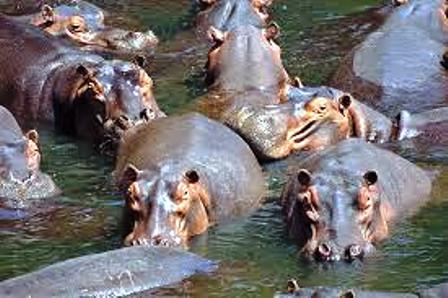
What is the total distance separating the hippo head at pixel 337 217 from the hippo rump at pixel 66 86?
2.42 meters

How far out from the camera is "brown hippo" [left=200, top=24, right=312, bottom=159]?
11242mm

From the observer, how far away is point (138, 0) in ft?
58.8

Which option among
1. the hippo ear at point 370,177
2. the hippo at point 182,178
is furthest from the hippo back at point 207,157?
the hippo ear at point 370,177

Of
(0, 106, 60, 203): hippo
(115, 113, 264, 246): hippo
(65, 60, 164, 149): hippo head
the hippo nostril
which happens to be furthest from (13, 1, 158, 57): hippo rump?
the hippo nostril

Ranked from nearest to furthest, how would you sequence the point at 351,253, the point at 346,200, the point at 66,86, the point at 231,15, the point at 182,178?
the point at 351,253
the point at 346,200
the point at 182,178
the point at 66,86
the point at 231,15

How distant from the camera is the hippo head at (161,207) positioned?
8.91 m

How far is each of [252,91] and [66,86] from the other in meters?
1.56

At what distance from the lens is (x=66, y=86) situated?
1245 cm

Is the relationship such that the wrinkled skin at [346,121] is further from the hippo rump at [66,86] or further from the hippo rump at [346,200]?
the hippo rump at [346,200]

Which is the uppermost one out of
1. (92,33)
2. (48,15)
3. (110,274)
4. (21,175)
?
(110,274)

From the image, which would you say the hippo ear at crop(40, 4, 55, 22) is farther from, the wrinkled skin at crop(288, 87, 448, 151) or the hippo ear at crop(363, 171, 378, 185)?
the hippo ear at crop(363, 171, 378, 185)

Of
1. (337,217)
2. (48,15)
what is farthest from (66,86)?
(337,217)

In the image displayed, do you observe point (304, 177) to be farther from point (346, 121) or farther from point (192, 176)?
point (346, 121)

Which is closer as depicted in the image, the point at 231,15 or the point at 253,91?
the point at 253,91
